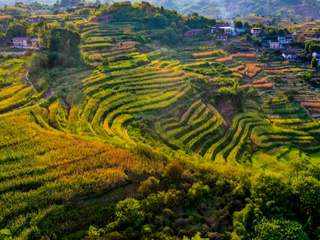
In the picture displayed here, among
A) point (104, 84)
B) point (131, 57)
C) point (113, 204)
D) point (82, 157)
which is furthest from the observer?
point (131, 57)

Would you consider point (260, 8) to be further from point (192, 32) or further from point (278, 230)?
point (278, 230)

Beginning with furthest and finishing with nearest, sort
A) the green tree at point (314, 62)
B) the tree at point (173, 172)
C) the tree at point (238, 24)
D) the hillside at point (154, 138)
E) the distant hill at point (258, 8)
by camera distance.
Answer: the distant hill at point (258, 8) < the tree at point (238, 24) < the green tree at point (314, 62) < the tree at point (173, 172) < the hillside at point (154, 138)

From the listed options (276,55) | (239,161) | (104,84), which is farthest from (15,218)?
(276,55)

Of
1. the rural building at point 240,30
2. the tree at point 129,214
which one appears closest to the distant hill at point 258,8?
the rural building at point 240,30

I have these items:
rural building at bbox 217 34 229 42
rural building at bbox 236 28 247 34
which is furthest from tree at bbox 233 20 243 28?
rural building at bbox 217 34 229 42

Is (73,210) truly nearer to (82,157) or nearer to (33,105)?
(82,157)

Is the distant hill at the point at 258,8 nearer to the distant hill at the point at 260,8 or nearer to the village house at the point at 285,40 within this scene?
the distant hill at the point at 260,8
